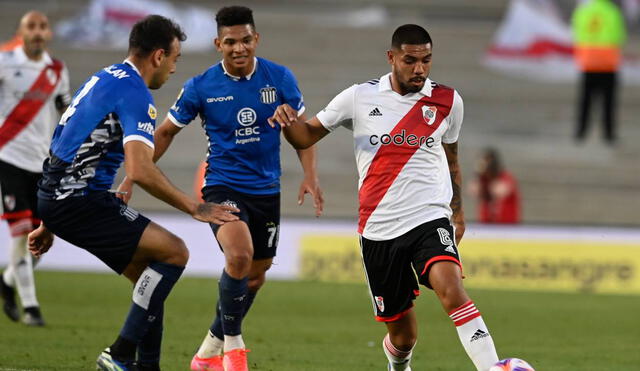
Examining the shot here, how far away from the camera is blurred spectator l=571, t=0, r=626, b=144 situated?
2117cm

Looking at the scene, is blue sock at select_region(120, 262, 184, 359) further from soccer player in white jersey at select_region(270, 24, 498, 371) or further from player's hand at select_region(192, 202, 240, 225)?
soccer player in white jersey at select_region(270, 24, 498, 371)

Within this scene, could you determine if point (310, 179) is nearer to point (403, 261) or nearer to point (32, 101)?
point (403, 261)

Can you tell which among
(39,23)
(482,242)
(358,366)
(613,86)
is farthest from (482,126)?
(358,366)

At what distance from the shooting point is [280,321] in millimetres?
11617

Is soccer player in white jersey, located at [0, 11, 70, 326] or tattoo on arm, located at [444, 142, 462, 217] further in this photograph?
soccer player in white jersey, located at [0, 11, 70, 326]

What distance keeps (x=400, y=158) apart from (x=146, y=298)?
5.85ft

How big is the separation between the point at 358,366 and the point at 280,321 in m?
3.30

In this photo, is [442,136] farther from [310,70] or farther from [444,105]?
[310,70]

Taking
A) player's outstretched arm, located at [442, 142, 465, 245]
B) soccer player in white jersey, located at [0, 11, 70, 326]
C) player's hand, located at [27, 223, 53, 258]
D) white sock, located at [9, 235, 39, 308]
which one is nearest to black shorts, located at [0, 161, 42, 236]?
soccer player in white jersey, located at [0, 11, 70, 326]

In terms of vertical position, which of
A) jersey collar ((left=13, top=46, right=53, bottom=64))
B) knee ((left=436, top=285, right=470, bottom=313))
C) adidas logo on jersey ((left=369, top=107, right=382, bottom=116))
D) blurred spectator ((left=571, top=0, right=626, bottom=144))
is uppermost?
adidas logo on jersey ((left=369, top=107, right=382, bottom=116))

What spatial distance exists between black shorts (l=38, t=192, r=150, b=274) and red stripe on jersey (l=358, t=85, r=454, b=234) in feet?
4.61

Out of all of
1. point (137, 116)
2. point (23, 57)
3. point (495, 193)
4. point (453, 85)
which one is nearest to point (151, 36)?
point (137, 116)

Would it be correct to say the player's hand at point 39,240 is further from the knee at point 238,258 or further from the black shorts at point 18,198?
the black shorts at point 18,198

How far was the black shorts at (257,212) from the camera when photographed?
784 cm
